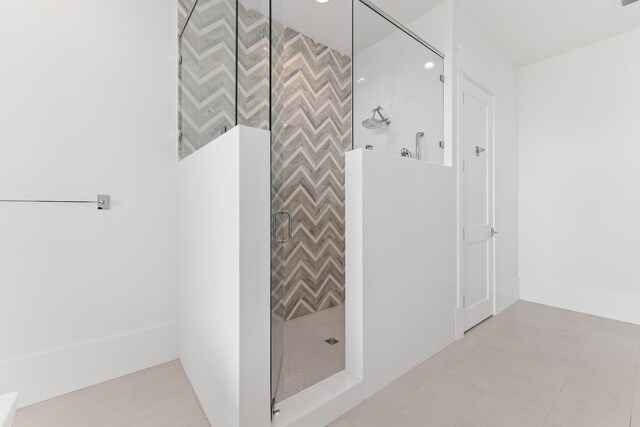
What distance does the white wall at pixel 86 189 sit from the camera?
1628 mm

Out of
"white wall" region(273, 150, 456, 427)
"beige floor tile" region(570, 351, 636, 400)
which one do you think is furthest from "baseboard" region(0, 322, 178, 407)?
"beige floor tile" region(570, 351, 636, 400)

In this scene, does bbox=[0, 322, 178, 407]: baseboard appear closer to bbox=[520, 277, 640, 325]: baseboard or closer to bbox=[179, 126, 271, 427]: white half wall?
bbox=[179, 126, 271, 427]: white half wall

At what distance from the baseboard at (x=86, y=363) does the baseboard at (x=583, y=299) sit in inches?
149

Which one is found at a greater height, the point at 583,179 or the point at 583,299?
the point at 583,179

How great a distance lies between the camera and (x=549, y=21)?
2672 mm

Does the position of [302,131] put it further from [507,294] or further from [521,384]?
[507,294]

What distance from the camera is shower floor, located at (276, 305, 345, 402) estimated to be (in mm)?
1772

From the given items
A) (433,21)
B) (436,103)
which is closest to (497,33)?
(433,21)

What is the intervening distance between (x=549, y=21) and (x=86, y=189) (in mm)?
3970

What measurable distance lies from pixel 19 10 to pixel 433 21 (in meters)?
2.87

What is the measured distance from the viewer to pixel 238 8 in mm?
1331

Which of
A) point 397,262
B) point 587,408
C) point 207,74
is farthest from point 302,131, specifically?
point 587,408

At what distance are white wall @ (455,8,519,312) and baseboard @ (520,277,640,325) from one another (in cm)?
17

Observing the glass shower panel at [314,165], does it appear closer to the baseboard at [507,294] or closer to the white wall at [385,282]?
the white wall at [385,282]
